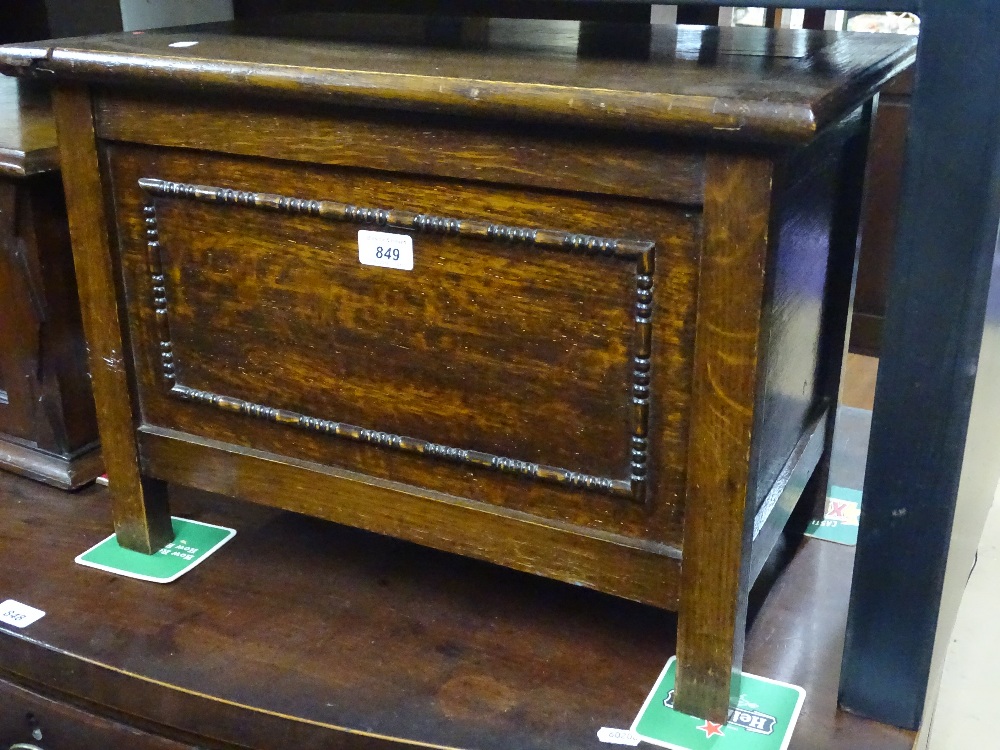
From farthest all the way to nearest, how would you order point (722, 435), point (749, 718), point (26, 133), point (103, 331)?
point (26, 133), point (103, 331), point (749, 718), point (722, 435)

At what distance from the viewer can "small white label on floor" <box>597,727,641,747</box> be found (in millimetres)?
734

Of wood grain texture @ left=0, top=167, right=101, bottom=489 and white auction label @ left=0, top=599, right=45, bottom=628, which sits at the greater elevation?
wood grain texture @ left=0, top=167, right=101, bottom=489

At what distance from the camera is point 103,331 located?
2.85 feet

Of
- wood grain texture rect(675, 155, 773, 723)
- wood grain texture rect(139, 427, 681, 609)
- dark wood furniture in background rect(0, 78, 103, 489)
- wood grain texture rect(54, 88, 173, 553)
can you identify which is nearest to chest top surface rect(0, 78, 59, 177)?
dark wood furniture in background rect(0, 78, 103, 489)

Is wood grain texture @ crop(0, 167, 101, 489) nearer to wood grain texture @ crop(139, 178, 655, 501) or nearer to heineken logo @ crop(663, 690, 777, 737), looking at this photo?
wood grain texture @ crop(139, 178, 655, 501)

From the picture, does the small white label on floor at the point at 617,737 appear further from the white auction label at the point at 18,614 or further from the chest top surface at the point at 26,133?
the chest top surface at the point at 26,133

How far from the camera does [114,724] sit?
2.77ft

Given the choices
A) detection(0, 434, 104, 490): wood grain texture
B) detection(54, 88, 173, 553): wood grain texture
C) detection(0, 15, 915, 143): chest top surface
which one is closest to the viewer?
detection(0, 15, 915, 143): chest top surface

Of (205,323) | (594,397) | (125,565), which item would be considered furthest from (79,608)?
(594,397)

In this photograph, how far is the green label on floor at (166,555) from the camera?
936 millimetres

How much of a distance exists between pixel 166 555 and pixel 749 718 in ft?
1.79

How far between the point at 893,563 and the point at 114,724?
24.7 inches

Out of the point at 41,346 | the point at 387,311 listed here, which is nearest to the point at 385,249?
the point at 387,311

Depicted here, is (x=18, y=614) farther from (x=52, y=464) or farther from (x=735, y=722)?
(x=735, y=722)
